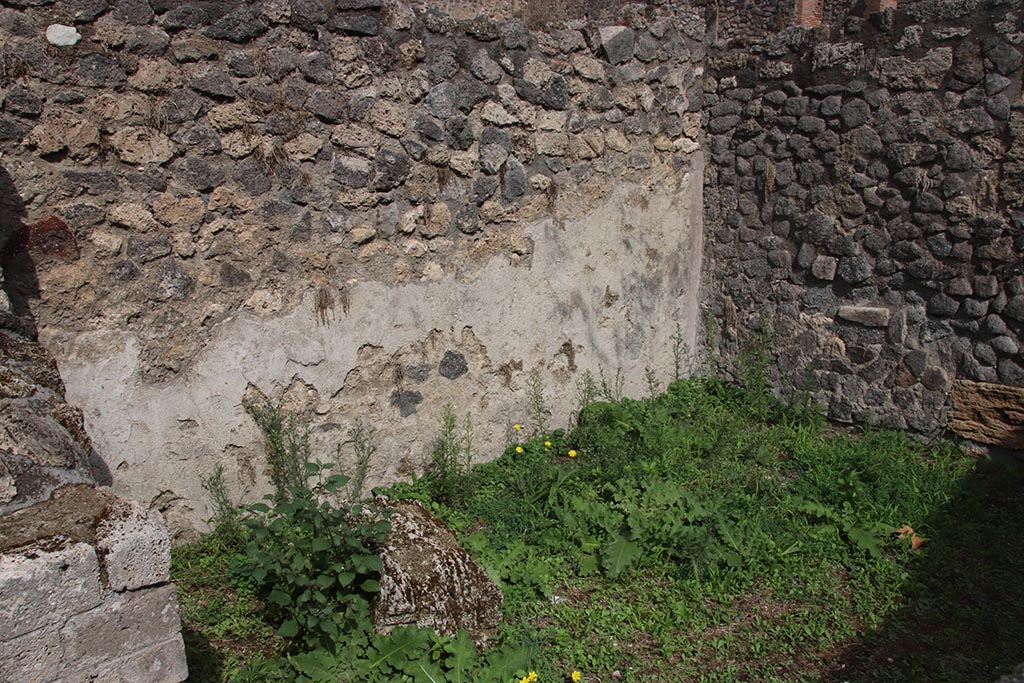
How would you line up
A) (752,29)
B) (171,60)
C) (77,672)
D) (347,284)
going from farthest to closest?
(752,29) < (347,284) < (171,60) < (77,672)

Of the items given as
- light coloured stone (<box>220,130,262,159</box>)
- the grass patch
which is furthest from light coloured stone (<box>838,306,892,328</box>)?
light coloured stone (<box>220,130,262,159</box>)

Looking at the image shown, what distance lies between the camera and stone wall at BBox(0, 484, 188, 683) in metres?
1.98

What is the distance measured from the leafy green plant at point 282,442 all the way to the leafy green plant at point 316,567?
758 millimetres

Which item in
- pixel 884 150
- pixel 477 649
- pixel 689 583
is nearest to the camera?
pixel 477 649

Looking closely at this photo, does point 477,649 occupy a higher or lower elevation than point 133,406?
lower

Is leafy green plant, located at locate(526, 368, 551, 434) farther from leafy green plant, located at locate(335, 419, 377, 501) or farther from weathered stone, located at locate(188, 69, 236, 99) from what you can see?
weathered stone, located at locate(188, 69, 236, 99)

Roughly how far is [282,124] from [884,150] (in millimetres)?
3446

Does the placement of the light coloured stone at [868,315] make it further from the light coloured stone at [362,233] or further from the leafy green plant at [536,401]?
the light coloured stone at [362,233]

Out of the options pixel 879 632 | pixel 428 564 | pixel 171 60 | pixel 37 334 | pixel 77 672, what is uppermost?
pixel 171 60

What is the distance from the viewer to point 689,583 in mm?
3898

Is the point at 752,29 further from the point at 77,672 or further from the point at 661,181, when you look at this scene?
the point at 77,672

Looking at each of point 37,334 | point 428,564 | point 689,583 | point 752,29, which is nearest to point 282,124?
point 37,334

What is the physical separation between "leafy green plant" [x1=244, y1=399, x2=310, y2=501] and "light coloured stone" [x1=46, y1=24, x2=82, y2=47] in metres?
1.67

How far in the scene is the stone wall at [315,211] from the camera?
11.5ft
